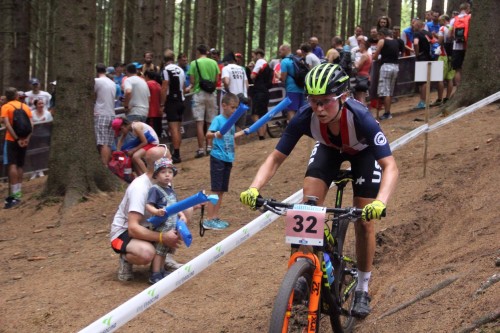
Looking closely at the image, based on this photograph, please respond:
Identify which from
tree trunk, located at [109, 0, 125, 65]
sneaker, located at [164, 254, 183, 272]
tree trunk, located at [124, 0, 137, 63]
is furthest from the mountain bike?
tree trunk, located at [124, 0, 137, 63]

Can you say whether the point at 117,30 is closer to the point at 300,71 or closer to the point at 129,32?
the point at 129,32

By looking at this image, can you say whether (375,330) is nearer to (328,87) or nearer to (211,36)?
(328,87)

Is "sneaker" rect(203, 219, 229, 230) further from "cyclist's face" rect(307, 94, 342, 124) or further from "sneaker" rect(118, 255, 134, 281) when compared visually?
"cyclist's face" rect(307, 94, 342, 124)

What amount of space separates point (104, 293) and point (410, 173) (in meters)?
5.37

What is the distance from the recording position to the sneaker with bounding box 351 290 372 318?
5816mm

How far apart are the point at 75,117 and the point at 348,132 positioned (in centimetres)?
766

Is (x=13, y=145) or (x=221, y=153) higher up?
(x=221, y=153)

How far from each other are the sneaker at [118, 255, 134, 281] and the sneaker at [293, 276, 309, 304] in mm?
3559

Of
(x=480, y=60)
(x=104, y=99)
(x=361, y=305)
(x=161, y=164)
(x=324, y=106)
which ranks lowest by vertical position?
(x=361, y=305)

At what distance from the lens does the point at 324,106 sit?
204 inches

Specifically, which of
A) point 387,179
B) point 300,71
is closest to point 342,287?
point 387,179

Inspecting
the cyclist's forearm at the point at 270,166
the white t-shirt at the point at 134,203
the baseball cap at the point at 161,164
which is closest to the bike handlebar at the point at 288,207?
the cyclist's forearm at the point at 270,166

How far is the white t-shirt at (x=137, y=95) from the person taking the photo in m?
14.7

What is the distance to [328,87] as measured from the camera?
16.6ft
